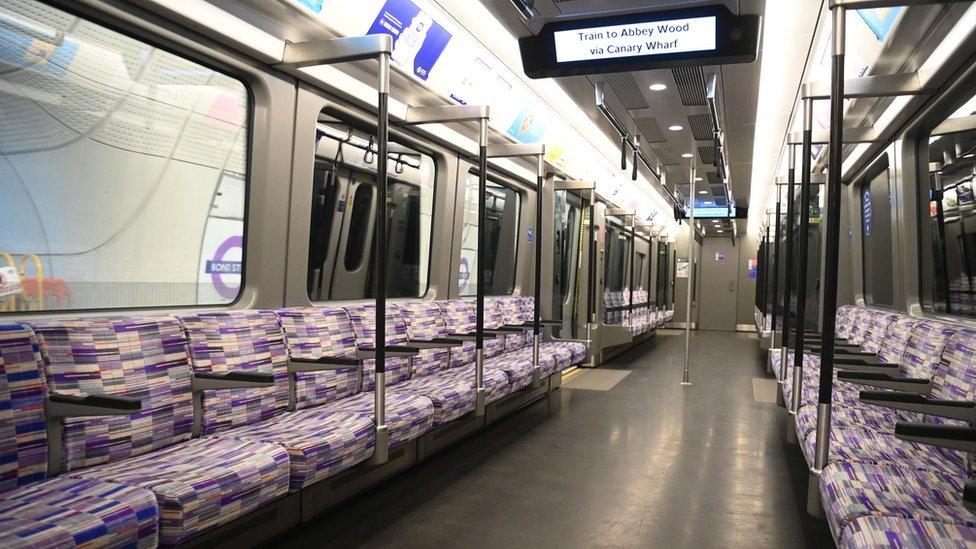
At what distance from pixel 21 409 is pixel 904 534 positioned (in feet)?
8.69

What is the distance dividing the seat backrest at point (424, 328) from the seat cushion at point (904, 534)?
3093mm

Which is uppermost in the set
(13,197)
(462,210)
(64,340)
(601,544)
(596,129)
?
(596,129)

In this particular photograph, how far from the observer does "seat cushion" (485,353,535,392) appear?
5.06 metres

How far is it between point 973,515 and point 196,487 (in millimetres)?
2367

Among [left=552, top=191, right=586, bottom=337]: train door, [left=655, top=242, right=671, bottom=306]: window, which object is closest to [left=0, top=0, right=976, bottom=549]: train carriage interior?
[left=552, top=191, right=586, bottom=337]: train door

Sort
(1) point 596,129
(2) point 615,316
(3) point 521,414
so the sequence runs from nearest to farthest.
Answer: (3) point 521,414, (1) point 596,129, (2) point 615,316

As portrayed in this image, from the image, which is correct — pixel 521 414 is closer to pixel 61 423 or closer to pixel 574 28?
pixel 574 28

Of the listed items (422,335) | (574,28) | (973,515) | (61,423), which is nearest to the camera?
(973,515)

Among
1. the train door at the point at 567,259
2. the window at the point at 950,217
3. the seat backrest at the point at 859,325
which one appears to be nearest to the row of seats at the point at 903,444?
the window at the point at 950,217

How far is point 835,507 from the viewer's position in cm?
208

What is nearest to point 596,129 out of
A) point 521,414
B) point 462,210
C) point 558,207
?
point 558,207

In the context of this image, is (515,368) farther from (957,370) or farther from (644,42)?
(957,370)

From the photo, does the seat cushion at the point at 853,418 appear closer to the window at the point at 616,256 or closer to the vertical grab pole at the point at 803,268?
the vertical grab pole at the point at 803,268

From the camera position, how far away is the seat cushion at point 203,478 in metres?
1.94
